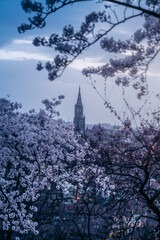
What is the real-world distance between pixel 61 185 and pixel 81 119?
70.7 metres

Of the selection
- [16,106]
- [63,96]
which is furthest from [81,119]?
[16,106]

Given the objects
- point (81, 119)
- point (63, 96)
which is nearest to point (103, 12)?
point (63, 96)

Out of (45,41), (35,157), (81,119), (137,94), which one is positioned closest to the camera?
(45,41)

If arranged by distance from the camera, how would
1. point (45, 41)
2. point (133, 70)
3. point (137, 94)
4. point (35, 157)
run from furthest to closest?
point (35, 157), point (137, 94), point (133, 70), point (45, 41)

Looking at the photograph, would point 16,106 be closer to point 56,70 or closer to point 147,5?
point 56,70

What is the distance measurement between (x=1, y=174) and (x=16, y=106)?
6514 mm

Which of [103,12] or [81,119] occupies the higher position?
[81,119]

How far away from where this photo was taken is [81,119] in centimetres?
8300

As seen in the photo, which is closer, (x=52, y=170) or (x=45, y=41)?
(x=45, y=41)

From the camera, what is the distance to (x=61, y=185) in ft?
41.0

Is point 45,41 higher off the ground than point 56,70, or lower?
higher

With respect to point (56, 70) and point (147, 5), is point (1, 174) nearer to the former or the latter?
point (56, 70)

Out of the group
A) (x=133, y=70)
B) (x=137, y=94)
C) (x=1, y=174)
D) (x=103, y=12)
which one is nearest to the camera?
(x=103, y=12)

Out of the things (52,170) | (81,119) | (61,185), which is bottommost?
(61,185)
